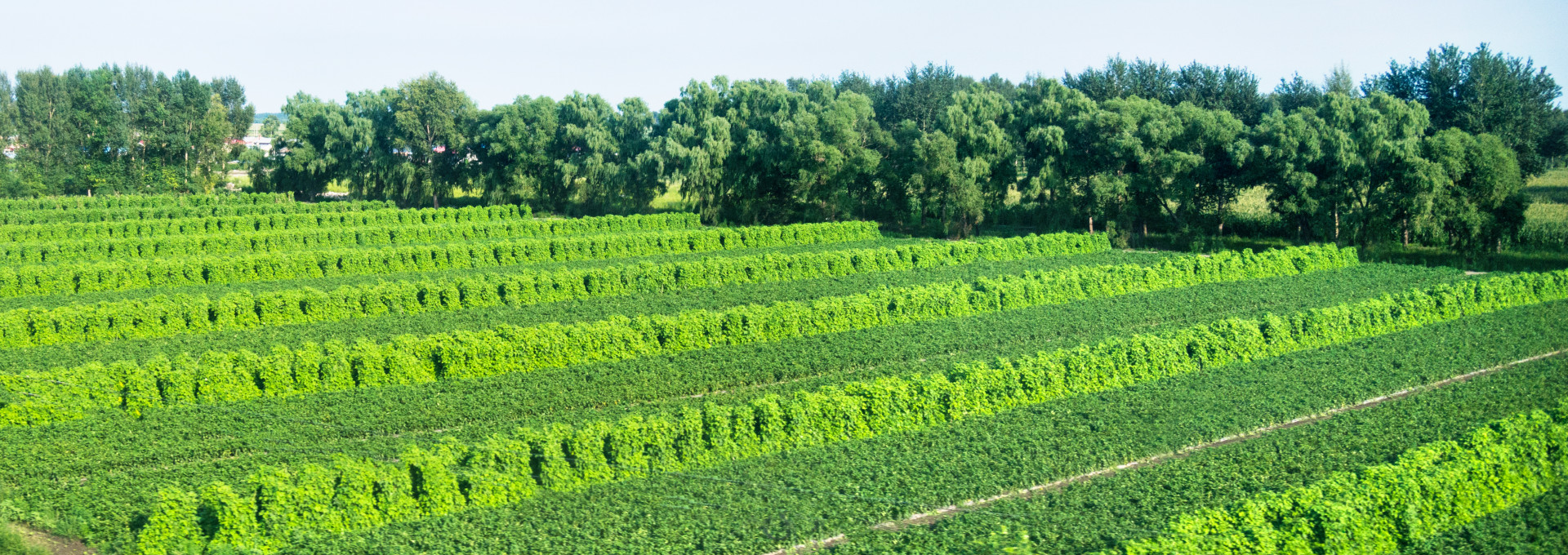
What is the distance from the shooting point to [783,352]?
2339 centimetres

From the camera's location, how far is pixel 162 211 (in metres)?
56.8

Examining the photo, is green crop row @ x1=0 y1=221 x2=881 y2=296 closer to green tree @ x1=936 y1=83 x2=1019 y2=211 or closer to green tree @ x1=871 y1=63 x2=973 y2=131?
green tree @ x1=936 y1=83 x2=1019 y2=211

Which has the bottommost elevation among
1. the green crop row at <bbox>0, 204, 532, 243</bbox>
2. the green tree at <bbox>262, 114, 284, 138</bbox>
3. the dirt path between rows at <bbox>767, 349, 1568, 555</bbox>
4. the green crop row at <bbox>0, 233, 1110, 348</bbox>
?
the dirt path between rows at <bbox>767, 349, 1568, 555</bbox>

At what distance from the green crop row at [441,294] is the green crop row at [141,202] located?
38.4 meters

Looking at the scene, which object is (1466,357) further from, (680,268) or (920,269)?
(680,268)

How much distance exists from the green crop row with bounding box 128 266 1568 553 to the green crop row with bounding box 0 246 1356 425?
5310 millimetres

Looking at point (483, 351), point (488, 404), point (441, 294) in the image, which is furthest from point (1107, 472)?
point (441, 294)

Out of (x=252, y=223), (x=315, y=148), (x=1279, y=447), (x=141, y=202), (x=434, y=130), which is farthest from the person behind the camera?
(x=315, y=148)

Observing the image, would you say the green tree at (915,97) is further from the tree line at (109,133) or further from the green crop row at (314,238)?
the tree line at (109,133)

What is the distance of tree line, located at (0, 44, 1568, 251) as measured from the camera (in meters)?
39.8

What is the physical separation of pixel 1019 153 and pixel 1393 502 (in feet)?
132

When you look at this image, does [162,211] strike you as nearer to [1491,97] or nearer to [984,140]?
[984,140]

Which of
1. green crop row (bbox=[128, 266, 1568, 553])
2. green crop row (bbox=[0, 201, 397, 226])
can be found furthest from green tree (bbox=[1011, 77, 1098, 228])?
green crop row (bbox=[0, 201, 397, 226])

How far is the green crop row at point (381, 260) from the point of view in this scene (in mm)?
33188
